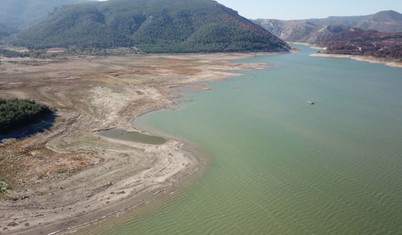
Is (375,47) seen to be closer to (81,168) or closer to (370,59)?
(370,59)

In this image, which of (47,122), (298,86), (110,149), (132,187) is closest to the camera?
(132,187)

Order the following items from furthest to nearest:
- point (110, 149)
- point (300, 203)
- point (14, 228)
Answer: point (110, 149), point (300, 203), point (14, 228)

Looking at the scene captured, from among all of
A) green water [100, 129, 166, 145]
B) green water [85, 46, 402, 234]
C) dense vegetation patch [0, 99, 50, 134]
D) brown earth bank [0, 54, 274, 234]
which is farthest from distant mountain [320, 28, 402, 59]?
dense vegetation patch [0, 99, 50, 134]

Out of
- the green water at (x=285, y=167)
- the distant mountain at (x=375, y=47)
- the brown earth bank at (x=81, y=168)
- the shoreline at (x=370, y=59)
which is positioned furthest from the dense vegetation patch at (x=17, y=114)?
the distant mountain at (x=375, y=47)

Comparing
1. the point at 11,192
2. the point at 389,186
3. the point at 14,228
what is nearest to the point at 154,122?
the point at 11,192

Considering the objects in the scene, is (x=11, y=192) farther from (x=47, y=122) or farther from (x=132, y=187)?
(x=47, y=122)

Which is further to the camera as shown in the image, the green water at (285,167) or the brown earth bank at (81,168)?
the brown earth bank at (81,168)

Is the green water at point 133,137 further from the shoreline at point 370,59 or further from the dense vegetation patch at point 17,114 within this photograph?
the shoreline at point 370,59
